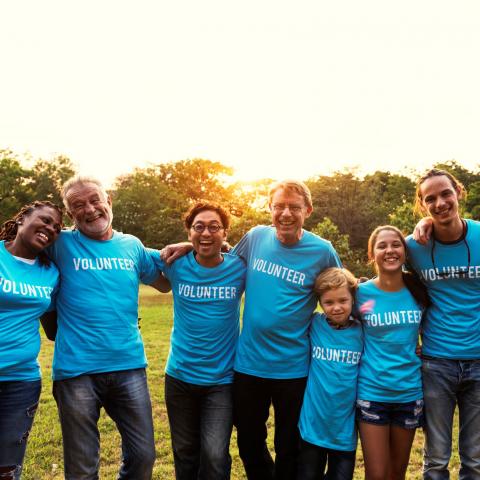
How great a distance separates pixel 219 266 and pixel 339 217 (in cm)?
3929

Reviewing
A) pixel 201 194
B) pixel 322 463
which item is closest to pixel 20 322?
pixel 322 463

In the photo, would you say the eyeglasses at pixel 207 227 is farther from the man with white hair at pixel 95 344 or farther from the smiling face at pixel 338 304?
the smiling face at pixel 338 304

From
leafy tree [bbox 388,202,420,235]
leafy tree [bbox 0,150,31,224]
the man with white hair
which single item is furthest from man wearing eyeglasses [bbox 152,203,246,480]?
leafy tree [bbox 0,150,31,224]

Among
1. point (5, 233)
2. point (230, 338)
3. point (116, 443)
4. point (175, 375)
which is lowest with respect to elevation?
point (116, 443)

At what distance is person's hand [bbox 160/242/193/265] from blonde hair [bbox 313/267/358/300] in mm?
1235

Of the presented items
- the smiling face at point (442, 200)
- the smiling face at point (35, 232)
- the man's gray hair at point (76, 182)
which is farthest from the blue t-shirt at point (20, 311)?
the smiling face at point (442, 200)

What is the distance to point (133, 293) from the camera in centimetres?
404

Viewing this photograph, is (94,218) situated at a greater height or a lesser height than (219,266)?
greater

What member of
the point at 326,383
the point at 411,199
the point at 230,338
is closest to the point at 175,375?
the point at 230,338

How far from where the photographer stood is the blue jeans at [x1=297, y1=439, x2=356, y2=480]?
150 inches

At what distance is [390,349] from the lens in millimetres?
3854

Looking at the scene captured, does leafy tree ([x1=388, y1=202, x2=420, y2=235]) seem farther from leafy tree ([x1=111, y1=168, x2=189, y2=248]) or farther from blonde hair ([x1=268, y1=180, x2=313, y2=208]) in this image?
leafy tree ([x1=111, y1=168, x2=189, y2=248])

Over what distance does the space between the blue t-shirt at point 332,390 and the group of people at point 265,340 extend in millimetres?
11

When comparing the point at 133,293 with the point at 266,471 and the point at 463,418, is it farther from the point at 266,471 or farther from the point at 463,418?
the point at 463,418
